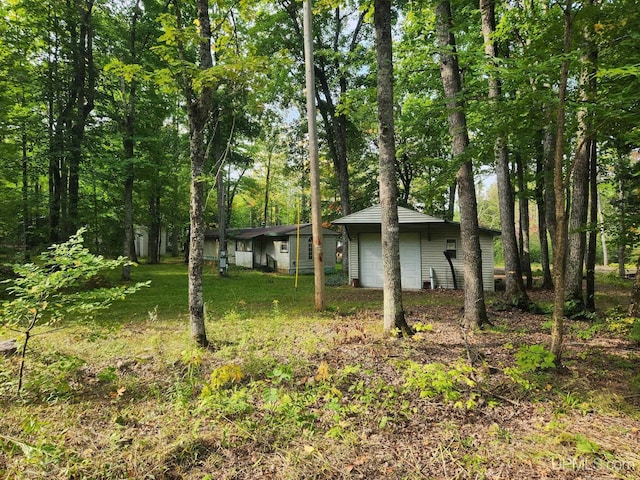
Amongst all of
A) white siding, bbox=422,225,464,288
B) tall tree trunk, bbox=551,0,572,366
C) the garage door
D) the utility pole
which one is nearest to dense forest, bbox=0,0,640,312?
tall tree trunk, bbox=551,0,572,366

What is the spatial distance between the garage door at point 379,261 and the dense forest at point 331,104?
3245 mm

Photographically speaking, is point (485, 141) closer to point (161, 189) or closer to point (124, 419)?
point (124, 419)

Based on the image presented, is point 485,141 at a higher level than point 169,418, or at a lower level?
higher

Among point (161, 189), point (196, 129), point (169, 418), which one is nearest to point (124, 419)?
point (169, 418)

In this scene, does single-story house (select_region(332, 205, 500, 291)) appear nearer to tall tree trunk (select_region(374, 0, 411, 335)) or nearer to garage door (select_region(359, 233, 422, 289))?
garage door (select_region(359, 233, 422, 289))

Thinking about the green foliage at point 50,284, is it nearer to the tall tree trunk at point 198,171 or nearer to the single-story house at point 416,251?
the tall tree trunk at point 198,171

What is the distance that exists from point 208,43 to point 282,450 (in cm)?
530

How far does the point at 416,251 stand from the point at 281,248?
862cm

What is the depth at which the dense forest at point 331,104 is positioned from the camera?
3.98 metres

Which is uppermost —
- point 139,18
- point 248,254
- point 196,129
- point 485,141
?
point 139,18

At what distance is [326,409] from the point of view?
309 centimetres

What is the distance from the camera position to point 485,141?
4648mm

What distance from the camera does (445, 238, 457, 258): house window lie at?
12.7 meters

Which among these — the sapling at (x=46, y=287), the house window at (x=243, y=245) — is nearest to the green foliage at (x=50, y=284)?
the sapling at (x=46, y=287)
